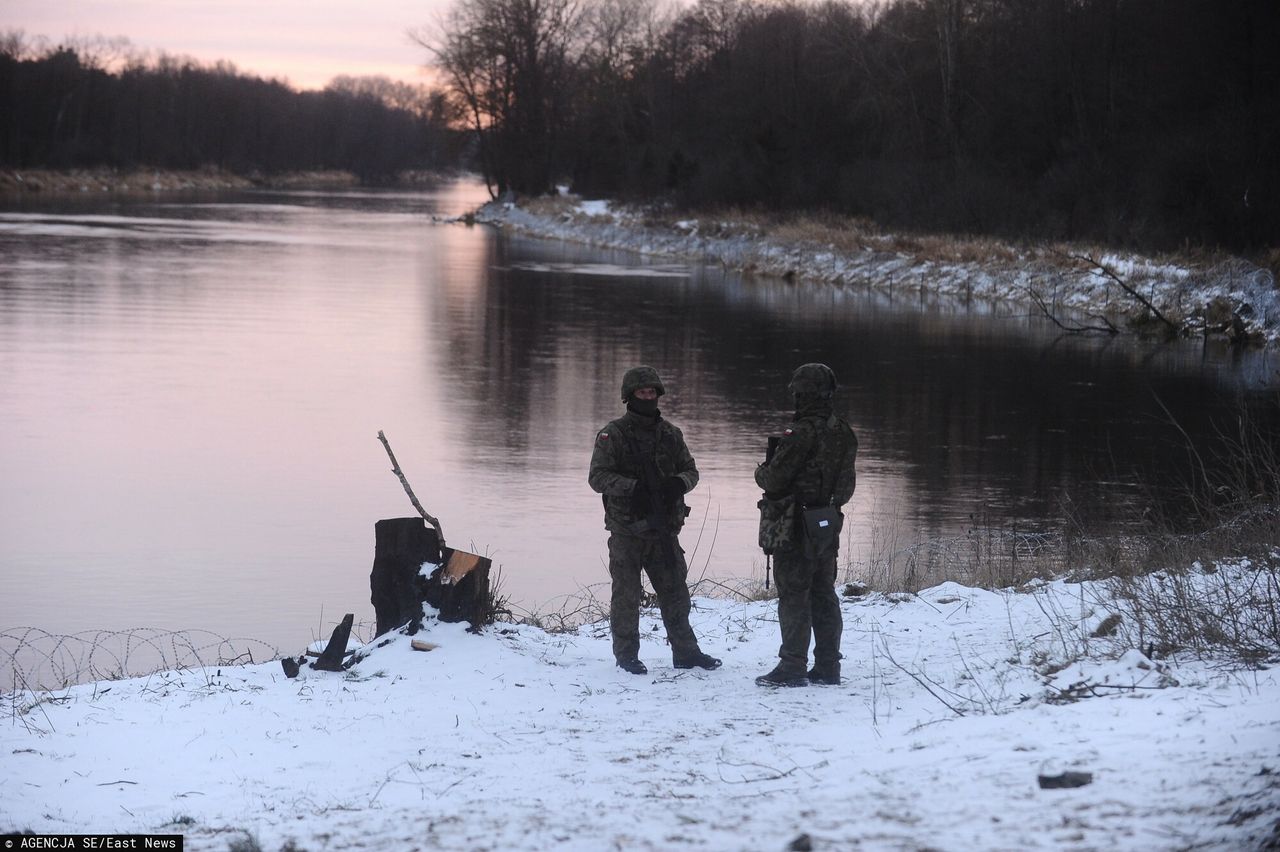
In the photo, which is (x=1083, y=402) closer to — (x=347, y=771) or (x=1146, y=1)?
(x=347, y=771)

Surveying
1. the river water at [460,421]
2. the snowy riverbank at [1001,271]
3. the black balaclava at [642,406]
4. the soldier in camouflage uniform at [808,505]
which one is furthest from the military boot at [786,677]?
the snowy riverbank at [1001,271]

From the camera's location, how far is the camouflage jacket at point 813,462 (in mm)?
7695

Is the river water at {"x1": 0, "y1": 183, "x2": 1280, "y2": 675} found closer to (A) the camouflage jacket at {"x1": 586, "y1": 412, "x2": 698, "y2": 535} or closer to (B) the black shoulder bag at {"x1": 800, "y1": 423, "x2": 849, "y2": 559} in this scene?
(A) the camouflage jacket at {"x1": 586, "y1": 412, "x2": 698, "y2": 535}

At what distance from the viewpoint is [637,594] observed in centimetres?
828

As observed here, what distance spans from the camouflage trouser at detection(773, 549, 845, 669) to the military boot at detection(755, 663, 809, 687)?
0.02 metres

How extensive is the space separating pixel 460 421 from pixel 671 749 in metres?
12.8

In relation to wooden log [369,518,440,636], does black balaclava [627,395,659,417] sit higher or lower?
higher

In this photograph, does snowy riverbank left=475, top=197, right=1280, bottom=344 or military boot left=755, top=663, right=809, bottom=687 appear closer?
military boot left=755, top=663, right=809, bottom=687

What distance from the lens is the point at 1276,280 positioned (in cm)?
3084

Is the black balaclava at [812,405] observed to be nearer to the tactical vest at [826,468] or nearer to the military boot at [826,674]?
the tactical vest at [826,468]

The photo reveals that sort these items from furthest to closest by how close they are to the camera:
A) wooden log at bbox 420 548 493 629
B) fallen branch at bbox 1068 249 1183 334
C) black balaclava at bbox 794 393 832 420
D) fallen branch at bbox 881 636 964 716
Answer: fallen branch at bbox 1068 249 1183 334 → wooden log at bbox 420 548 493 629 → black balaclava at bbox 794 393 832 420 → fallen branch at bbox 881 636 964 716

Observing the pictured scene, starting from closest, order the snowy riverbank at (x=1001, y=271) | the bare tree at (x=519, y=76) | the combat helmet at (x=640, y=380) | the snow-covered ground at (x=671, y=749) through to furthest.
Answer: the snow-covered ground at (x=671, y=749) → the combat helmet at (x=640, y=380) → the snowy riverbank at (x=1001, y=271) → the bare tree at (x=519, y=76)

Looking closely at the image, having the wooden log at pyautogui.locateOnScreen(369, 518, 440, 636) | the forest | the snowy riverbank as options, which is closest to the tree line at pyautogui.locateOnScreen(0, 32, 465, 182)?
the forest

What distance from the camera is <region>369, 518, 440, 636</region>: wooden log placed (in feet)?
28.2
